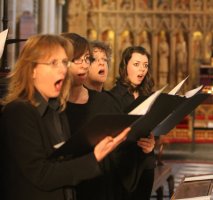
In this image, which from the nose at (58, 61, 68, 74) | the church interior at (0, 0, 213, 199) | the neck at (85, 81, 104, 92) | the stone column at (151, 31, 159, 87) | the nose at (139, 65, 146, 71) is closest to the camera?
the nose at (58, 61, 68, 74)

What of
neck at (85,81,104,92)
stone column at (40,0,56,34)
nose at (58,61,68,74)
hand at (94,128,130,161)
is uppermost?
stone column at (40,0,56,34)

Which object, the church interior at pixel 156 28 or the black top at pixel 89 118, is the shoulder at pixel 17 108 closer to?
the black top at pixel 89 118

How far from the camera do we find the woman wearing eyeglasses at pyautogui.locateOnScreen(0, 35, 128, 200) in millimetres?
2109

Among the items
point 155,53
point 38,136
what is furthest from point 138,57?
point 155,53

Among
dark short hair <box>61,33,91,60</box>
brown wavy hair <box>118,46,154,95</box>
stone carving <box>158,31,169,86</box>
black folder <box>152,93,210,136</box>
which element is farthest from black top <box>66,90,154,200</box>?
stone carving <box>158,31,169,86</box>

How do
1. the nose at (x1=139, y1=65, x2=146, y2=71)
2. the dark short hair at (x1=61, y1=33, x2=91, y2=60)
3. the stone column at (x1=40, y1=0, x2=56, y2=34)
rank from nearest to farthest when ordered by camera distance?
1. the dark short hair at (x1=61, y1=33, x2=91, y2=60)
2. the nose at (x1=139, y1=65, x2=146, y2=71)
3. the stone column at (x1=40, y1=0, x2=56, y2=34)

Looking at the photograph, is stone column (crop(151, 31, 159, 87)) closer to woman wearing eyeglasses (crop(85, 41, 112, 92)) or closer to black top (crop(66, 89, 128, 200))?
woman wearing eyeglasses (crop(85, 41, 112, 92))

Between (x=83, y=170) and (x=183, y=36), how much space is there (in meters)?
12.2

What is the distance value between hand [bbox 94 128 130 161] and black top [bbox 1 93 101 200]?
4 centimetres

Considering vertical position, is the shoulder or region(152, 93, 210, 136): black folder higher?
the shoulder

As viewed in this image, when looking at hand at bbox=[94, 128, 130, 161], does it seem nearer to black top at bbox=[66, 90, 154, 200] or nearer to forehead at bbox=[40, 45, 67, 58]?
forehead at bbox=[40, 45, 67, 58]

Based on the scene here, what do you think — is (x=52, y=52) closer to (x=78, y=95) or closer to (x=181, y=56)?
(x=78, y=95)

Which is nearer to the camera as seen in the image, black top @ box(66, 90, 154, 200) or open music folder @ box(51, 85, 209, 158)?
open music folder @ box(51, 85, 209, 158)

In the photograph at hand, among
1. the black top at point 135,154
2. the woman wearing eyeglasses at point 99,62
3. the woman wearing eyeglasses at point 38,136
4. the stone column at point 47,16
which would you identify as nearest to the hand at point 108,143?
the woman wearing eyeglasses at point 38,136
